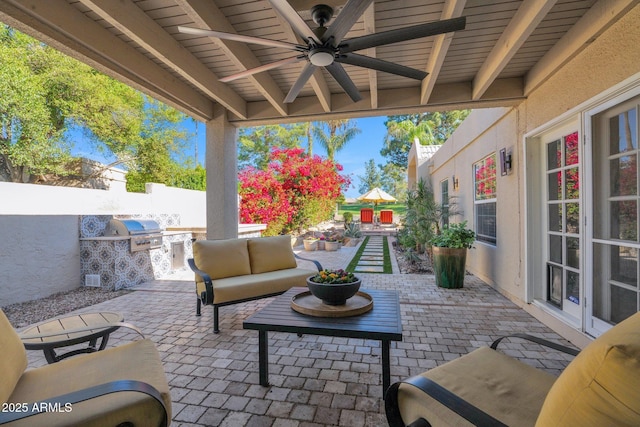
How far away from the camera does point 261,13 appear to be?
8.77ft

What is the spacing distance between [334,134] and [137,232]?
14.4m

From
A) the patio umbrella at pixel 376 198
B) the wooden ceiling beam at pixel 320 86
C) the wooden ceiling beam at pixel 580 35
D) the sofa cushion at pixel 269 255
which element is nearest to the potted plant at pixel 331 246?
the sofa cushion at pixel 269 255

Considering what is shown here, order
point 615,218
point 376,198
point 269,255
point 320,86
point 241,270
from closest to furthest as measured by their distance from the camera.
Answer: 1. point 615,218
2. point 320,86
3. point 241,270
4. point 269,255
5. point 376,198

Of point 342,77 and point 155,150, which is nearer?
point 342,77

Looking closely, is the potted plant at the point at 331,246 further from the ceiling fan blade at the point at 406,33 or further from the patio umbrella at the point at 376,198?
the ceiling fan blade at the point at 406,33

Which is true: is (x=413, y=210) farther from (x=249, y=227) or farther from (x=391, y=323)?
(x=391, y=323)

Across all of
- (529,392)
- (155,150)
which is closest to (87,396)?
(529,392)

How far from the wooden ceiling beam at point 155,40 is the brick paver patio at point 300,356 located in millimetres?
2801

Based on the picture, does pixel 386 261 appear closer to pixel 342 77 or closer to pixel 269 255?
pixel 269 255

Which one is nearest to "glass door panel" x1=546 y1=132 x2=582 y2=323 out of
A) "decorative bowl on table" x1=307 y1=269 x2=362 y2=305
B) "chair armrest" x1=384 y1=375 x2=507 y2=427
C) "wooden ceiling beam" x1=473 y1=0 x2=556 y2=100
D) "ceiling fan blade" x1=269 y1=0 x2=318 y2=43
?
"wooden ceiling beam" x1=473 y1=0 x2=556 y2=100

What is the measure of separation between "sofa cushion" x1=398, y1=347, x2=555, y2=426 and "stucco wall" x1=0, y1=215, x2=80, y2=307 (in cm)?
562

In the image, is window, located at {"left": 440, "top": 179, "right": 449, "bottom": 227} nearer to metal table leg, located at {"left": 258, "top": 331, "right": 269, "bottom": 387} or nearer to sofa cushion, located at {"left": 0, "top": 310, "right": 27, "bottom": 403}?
metal table leg, located at {"left": 258, "top": 331, "right": 269, "bottom": 387}

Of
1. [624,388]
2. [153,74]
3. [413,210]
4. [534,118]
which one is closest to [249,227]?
[413,210]

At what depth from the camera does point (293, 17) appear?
2.03m
